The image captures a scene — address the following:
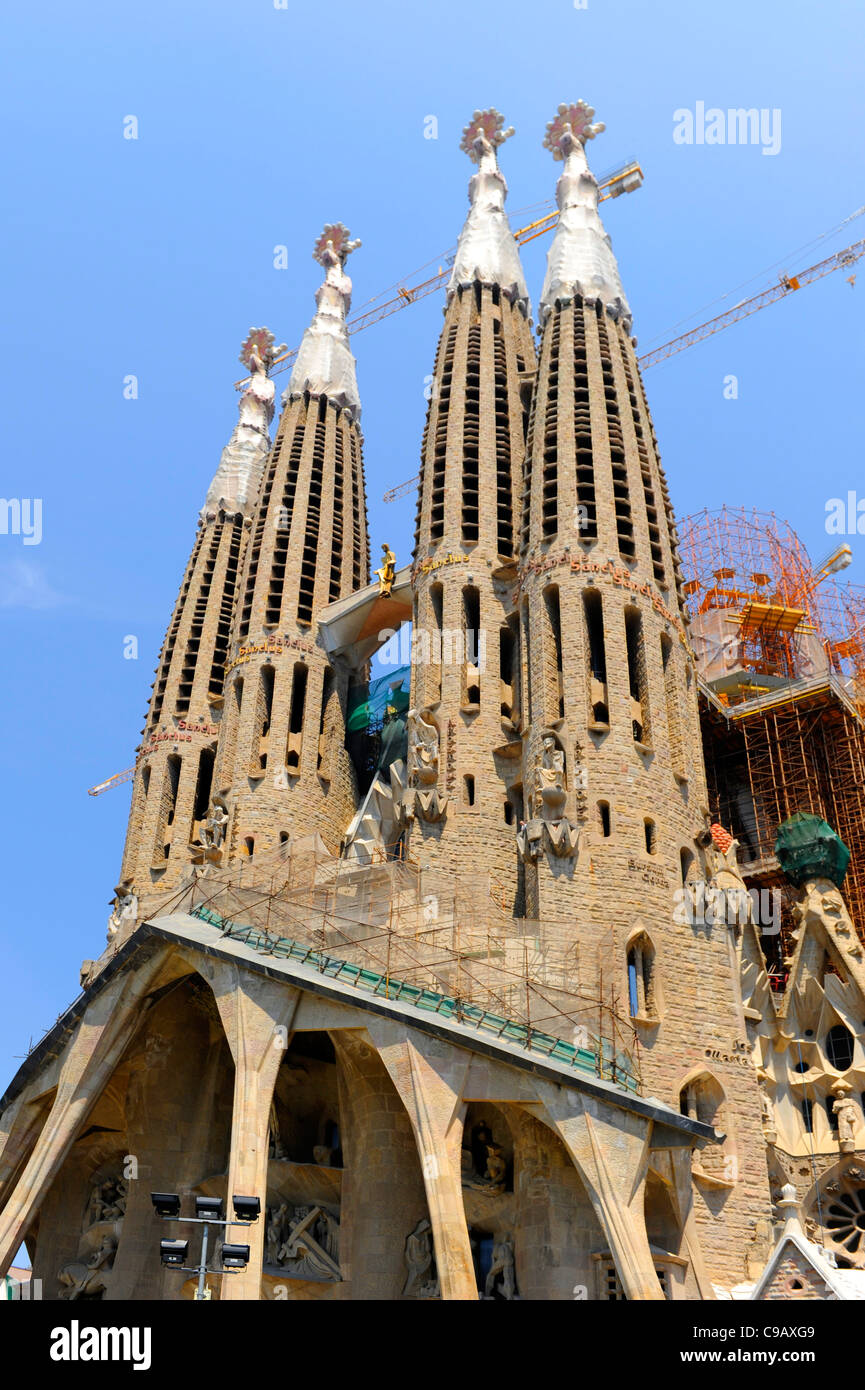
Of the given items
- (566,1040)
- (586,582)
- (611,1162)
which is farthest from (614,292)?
(611,1162)

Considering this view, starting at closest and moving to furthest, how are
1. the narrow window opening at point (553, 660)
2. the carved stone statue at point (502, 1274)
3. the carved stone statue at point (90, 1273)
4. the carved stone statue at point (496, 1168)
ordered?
1. the carved stone statue at point (502, 1274)
2. the carved stone statue at point (496, 1168)
3. the narrow window opening at point (553, 660)
4. the carved stone statue at point (90, 1273)

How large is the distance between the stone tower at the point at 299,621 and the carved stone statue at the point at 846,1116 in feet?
52.9

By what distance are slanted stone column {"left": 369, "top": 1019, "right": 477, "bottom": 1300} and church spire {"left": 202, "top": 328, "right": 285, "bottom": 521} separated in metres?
32.6

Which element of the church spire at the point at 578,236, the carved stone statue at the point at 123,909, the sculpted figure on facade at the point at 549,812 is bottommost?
the sculpted figure on facade at the point at 549,812

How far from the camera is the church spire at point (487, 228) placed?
51.5 meters

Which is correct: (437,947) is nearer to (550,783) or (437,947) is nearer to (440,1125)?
(440,1125)

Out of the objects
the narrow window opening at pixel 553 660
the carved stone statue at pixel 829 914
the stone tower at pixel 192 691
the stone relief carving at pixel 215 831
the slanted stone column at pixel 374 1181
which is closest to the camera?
the slanted stone column at pixel 374 1181

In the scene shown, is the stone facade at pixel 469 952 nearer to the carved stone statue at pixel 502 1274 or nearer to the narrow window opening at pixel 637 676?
the carved stone statue at pixel 502 1274

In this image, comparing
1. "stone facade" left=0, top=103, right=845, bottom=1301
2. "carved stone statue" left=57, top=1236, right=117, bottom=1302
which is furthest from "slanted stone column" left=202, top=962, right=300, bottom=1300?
"carved stone statue" left=57, top=1236, right=117, bottom=1302

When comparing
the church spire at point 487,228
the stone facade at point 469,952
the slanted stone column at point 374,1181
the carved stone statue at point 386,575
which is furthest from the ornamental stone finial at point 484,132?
the slanted stone column at point 374,1181

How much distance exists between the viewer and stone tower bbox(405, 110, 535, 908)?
36.2m

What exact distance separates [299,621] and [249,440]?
1510 cm

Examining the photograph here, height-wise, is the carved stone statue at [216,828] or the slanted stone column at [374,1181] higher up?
the carved stone statue at [216,828]
